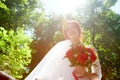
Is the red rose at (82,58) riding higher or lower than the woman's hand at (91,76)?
higher

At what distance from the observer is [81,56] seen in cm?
338

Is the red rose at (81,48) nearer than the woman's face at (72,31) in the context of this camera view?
Yes

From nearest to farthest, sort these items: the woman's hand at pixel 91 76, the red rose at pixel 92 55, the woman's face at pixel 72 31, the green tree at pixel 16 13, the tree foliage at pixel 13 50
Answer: the woman's hand at pixel 91 76 < the red rose at pixel 92 55 < the woman's face at pixel 72 31 < the tree foliage at pixel 13 50 < the green tree at pixel 16 13

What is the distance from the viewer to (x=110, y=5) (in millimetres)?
36906

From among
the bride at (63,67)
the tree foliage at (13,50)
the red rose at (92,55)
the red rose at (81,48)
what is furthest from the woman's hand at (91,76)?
the tree foliage at (13,50)

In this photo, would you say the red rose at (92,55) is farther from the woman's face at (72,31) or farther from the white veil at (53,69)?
the white veil at (53,69)

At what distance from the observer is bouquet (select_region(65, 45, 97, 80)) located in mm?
3299

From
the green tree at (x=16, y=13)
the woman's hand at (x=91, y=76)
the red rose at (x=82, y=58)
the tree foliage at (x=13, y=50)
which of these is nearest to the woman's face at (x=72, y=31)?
the red rose at (x=82, y=58)

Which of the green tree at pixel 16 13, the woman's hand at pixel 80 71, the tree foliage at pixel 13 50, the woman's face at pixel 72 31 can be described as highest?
the green tree at pixel 16 13

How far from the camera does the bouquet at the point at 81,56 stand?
10.8 ft

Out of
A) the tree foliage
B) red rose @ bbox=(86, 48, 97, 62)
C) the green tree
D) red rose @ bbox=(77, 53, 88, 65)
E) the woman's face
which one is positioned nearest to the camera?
red rose @ bbox=(77, 53, 88, 65)

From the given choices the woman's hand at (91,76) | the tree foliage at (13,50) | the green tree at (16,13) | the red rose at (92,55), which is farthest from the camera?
the green tree at (16,13)

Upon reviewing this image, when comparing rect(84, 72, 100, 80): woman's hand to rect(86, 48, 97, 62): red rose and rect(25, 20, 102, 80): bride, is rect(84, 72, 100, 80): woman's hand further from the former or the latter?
rect(86, 48, 97, 62): red rose

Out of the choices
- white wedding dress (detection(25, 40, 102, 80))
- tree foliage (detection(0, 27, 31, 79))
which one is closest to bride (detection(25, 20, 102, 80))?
white wedding dress (detection(25, 40, 102, 80))
